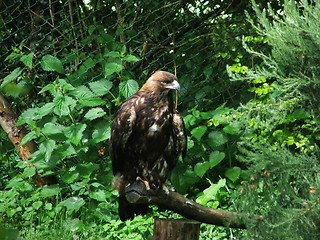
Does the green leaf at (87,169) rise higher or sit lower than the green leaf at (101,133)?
lower

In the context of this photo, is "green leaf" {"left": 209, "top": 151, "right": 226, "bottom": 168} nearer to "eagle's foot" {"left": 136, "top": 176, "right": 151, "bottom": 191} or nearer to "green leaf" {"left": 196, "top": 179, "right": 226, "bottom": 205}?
"green leaf" {"left": 196, "top": 179, "right": 226, "bottom": 205}

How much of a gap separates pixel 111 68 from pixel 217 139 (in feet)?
3.47

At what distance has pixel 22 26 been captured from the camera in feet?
24.6

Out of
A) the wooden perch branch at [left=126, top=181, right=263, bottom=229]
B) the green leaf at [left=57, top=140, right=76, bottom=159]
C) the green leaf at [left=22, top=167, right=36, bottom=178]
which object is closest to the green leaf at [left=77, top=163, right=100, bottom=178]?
the green leaf at [left=57, top=140, right=76, bottom=159]

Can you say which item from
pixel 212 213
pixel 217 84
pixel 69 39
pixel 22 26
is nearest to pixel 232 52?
pixel 217 84

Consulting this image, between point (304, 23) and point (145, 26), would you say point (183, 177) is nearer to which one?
point (145, 26)

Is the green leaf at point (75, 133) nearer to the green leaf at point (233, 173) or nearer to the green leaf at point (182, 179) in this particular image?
the green leaf at point (182, 179)

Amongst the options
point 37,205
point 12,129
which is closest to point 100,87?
point 12,129

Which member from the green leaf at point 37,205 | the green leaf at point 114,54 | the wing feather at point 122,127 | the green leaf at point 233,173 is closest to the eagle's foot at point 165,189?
the wing feather at point 122,127

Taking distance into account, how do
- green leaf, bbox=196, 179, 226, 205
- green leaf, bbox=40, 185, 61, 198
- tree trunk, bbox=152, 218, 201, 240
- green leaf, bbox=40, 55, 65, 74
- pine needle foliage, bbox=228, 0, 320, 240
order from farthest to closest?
green leaf, bbox=40, 55, 65, 74 < green leaf, bbox=40, 185, 61, 198 < green leaf, bbox=196, 179, 226, 205 < tree trunk, bbox=152, 218, 201, 240 < pine needle foliage, bbox=228, 0, 320, 240

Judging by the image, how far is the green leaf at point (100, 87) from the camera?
6824mm

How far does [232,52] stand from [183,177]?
1193 mm

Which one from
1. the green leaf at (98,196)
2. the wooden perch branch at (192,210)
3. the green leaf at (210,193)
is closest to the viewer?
the wooden perch branch at (192,210)

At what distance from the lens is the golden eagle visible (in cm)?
563
